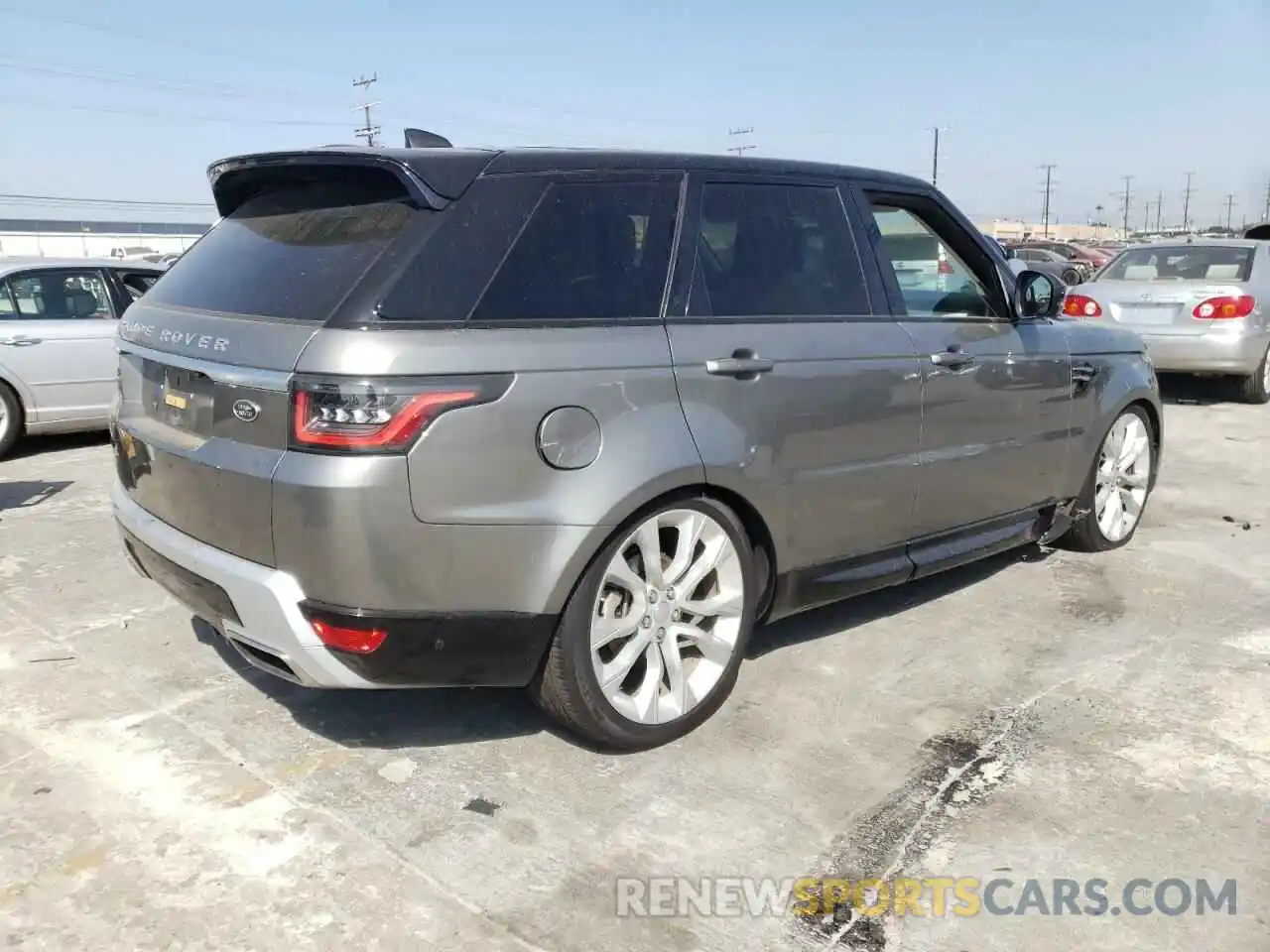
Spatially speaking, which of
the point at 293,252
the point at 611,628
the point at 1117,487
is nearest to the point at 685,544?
the point at 611,628

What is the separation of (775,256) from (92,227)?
57.7m

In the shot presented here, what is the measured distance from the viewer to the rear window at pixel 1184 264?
32.9 feet

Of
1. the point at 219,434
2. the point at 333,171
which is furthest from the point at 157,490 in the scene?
the point at 333,171

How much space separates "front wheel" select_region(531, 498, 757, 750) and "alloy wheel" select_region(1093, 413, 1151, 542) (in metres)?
2.61

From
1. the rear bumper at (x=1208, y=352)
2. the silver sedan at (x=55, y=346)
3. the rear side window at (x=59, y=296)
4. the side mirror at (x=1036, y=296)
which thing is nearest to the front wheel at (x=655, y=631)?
the side mirror at (x=1036, y=296)

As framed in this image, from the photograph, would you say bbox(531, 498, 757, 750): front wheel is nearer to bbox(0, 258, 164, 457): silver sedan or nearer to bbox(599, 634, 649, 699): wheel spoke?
bbox(599, 634, 649, 699): wheel spoke

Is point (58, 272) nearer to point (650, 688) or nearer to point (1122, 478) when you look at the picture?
point (650, 688)

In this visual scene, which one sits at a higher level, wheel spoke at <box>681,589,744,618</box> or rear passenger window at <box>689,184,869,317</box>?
rear passenger window at <box>689,184,869,317</box>

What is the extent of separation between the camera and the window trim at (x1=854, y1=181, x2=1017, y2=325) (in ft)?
12.7

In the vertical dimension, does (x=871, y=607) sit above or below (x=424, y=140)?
below

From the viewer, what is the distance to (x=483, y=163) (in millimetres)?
2908

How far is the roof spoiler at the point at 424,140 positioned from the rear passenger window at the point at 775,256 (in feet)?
2.92

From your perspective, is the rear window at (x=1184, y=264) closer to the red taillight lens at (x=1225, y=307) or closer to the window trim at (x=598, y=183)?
the red taillight lens at (x=1225, y=307)

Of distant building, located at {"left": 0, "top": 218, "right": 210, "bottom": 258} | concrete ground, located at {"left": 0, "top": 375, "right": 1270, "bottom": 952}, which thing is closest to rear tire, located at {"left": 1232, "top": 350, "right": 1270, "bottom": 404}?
concrete ground, located at {"left": 0, "top": 375, "right": 1270, "bottom": 952}
